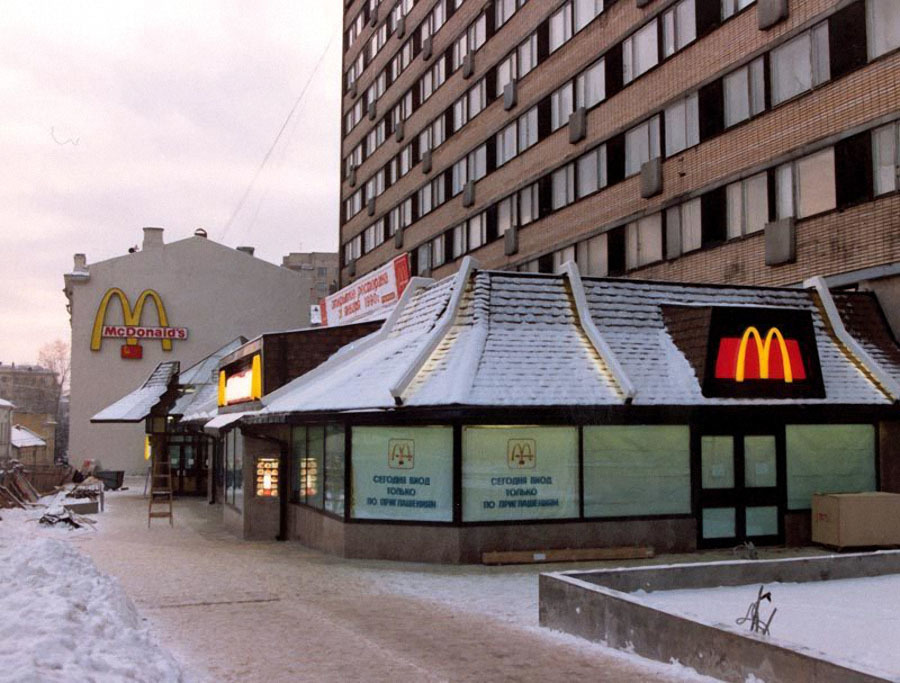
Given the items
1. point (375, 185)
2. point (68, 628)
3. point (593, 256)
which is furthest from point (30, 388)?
point (68, 628)

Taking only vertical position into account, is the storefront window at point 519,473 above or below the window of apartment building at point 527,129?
below

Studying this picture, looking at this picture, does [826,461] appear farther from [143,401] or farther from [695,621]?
[143,401]

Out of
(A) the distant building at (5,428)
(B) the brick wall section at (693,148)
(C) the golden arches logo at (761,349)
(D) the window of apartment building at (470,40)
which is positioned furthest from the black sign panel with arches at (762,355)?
(A) the distant building at (5,428)

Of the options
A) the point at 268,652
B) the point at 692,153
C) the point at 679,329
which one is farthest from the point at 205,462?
the point at 268,652

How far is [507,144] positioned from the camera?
41.3m

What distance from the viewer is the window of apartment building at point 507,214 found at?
4028cm

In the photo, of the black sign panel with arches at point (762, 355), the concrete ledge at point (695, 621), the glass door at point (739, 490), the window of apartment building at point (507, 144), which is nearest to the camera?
the concrete ledge at point (695, 621)

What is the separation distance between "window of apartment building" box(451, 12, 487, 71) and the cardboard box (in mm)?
32222

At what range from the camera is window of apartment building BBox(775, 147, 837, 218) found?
23594 mm

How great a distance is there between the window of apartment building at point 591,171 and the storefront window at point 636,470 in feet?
57.8

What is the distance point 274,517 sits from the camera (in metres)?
21.4

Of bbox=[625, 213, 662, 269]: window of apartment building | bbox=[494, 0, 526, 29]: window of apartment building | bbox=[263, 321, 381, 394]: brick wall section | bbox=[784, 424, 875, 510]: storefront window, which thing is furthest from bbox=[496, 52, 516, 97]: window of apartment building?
bbox=[784, 424, 875, 510]: storefront window

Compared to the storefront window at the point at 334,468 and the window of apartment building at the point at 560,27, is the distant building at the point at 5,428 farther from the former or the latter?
the storefront window at the point at 334,468

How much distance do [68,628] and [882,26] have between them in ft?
72.4
